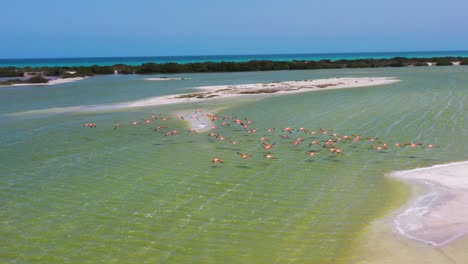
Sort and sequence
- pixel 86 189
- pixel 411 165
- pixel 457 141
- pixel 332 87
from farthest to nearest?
pixel 332 87
pixel 457 141
pixel 411 165
pixel 86 189

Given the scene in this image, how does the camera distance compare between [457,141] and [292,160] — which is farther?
[457,141]

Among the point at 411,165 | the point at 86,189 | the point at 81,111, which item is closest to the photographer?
the point at 86,189

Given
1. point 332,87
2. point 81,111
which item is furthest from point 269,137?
point 332,87

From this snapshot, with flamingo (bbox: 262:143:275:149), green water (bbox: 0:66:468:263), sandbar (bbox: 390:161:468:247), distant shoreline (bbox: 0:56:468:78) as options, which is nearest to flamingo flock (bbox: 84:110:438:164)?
flamingo (bbox: 262:143:275:149)

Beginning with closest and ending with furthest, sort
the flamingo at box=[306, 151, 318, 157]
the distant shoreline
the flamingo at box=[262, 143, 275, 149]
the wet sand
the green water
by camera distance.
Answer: the wet sand < the green water < the flamingo at box=[306, 151, 318, 157] < the flamingo at box=[262, 143, 275, 149] < the distant shoreline

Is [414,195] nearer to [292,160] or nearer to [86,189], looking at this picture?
[292,160]

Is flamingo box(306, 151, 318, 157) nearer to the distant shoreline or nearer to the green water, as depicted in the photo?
the green water
